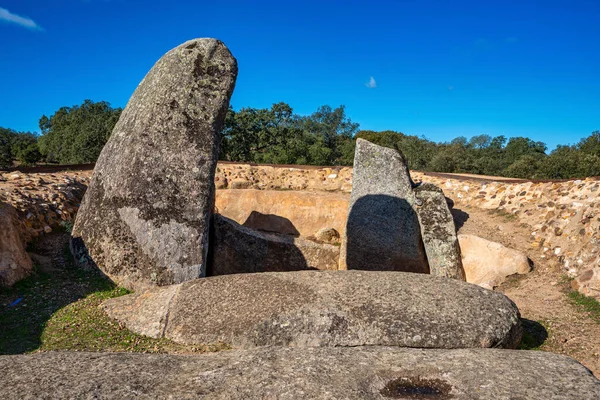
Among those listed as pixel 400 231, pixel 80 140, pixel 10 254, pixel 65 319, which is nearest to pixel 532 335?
pixel 400 231

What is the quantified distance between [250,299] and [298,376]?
5.86 feet

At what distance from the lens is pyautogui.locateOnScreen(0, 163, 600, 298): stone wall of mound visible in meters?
8.20

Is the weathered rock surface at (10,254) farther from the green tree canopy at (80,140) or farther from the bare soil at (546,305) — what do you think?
the green tree canopy at (80,140)

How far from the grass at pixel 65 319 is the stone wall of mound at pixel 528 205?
1.56 m

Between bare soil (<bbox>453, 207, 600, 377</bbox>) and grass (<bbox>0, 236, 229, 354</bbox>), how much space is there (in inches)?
175

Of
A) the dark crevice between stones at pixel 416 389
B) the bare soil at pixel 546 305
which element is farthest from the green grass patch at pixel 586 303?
the dark crevice between stones at pixel 416 389

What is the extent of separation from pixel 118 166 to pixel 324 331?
444 centimetres

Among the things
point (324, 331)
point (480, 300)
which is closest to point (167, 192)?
point (324, 331)

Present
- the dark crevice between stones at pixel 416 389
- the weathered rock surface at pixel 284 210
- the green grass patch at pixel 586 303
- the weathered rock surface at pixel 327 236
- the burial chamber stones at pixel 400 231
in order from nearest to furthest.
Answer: the dark crevice between stones at pixel 416 389, the green grass patch at pixel 586 303, the burial chamber stones at pixel 400 231, the weathered rock surface at pixel 327 236, the weathered rock surface at pixel 284 210

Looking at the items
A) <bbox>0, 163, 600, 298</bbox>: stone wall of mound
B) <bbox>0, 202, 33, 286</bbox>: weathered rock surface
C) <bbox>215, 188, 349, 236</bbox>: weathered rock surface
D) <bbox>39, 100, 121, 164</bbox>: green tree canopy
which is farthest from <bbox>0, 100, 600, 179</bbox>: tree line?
<bbox>0, 202, 33, 286</bbox>: weathered rock surface

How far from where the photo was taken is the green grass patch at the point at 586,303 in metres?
6.97

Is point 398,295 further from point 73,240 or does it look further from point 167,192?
point 73,240

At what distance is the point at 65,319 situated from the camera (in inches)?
→ 231

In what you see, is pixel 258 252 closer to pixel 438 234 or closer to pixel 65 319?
pixel 438 234
